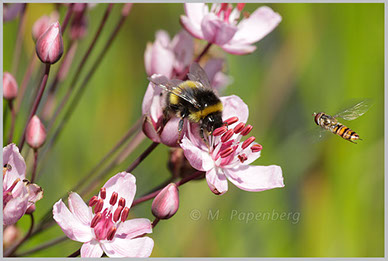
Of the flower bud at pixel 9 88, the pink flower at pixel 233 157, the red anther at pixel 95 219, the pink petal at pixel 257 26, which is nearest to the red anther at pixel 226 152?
the pink flower at pixel 233 157

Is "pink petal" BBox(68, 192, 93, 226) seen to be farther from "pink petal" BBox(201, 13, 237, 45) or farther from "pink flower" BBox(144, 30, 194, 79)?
→ "pink petal" BBox(201, 13, 237, 45)

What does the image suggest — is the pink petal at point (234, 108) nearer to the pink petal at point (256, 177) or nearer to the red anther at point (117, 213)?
the pink petal at point (256, 177)

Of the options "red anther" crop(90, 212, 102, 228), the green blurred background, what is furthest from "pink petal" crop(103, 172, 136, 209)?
the green blurred background

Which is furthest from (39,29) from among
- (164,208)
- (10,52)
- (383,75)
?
(383,75)

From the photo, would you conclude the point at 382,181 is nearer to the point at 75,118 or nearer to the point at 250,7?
the point at 250,7

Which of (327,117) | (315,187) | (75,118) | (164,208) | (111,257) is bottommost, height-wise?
(75,118)

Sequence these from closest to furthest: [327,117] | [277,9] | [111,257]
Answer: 1. [111,257]
2. [327,117]
3. [277,9]

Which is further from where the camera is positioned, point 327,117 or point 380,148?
point 380,148
